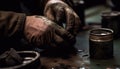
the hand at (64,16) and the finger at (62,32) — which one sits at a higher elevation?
the hand at (64,16)

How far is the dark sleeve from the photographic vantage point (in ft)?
5.12

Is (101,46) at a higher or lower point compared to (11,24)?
lower

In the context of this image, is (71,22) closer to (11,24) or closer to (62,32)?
(62,32)

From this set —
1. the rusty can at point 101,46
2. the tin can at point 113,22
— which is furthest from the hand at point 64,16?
the tin can at point 113,22

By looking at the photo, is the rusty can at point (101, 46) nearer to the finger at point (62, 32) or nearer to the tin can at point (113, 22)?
the finger at point (62, 32)

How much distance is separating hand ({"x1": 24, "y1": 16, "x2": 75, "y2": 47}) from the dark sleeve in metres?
0.05

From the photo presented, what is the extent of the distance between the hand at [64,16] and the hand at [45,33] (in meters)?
0.07

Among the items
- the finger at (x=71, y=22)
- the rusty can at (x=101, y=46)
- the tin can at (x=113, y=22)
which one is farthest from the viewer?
the tin can at (x=113, y=22)

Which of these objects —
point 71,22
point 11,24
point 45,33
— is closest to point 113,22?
point 71,22

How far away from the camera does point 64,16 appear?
1.71 meters

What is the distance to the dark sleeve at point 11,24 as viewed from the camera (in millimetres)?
1562

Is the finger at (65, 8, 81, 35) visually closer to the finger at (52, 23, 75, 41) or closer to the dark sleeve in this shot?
the finger at (52, 23, 75, 41)

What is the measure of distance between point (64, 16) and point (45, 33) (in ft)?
0.73

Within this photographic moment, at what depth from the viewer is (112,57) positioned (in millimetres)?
1574
